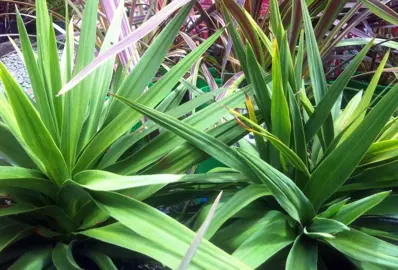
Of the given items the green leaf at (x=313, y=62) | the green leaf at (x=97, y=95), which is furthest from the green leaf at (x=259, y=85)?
the green leaf at (x=97, y=95)

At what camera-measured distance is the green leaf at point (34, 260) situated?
1.53 ft

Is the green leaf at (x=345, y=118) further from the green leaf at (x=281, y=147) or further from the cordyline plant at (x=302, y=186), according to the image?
the green leaf at (x=281, y=147)

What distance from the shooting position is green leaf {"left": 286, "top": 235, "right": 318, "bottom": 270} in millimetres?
431

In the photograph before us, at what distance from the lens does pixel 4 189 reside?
0.52 m

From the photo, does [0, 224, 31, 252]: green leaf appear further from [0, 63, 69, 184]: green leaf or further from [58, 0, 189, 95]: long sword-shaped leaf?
[58, 0, 189, 95]: long sword-shaped leaf

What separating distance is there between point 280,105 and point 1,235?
0.37m

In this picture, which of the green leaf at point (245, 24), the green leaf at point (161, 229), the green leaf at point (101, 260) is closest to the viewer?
the green leaf at point (161, 229)

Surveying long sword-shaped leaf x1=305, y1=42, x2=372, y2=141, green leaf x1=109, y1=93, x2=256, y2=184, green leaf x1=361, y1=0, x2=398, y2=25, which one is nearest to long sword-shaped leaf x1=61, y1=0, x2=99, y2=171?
green leaf x1=109, y1=93, x2=256, y2=184

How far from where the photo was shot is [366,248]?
0.44m

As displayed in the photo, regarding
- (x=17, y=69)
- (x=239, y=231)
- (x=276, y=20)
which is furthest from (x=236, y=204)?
(x=17, y=69)

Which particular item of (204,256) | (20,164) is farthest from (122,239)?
(20,164)

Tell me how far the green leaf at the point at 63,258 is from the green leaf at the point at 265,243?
0.58 ft

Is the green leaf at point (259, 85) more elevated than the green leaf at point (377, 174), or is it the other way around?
the green leaf at point (259, 85)

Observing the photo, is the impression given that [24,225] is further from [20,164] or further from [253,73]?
[253,73]
